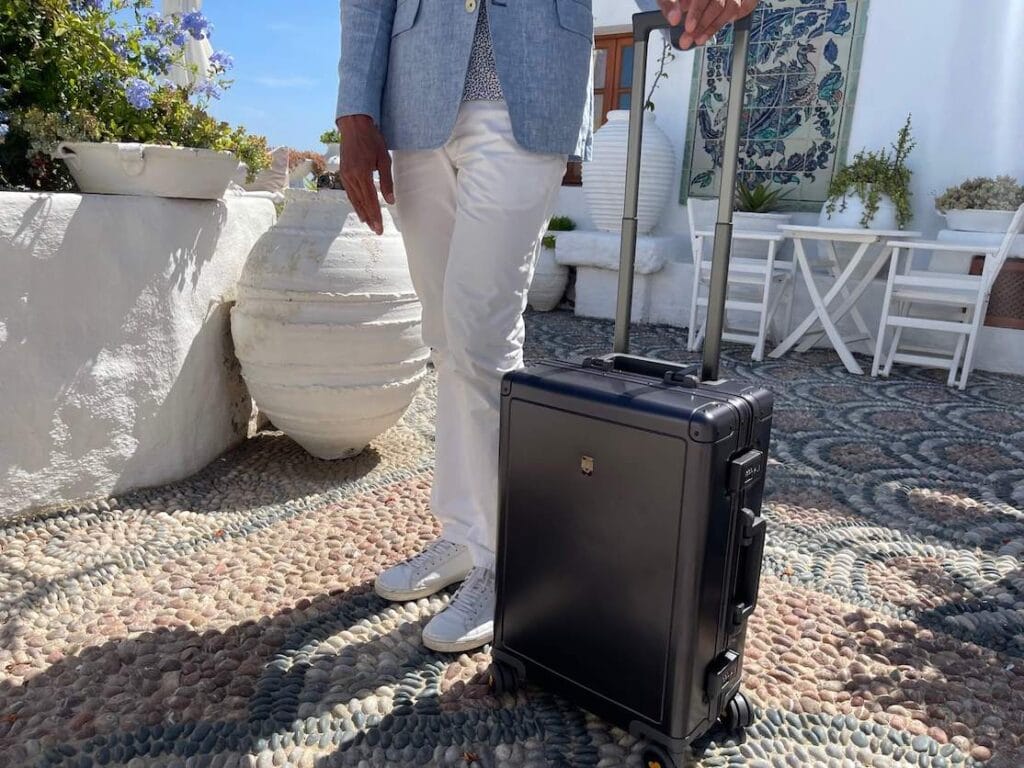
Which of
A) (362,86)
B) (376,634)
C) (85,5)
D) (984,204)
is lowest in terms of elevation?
(376,634)

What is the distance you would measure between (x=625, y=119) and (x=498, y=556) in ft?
18.6

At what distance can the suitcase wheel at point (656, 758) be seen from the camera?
4.15ft

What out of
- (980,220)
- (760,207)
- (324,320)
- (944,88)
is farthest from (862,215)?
(324,320)

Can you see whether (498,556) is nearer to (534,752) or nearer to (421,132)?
(534,752)

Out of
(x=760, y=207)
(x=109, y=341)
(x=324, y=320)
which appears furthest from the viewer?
(x=760, y=207)

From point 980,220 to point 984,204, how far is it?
0.50ft

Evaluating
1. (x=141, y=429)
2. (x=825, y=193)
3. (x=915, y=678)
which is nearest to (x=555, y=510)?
(x=915, y=678)

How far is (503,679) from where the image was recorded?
1.49 m

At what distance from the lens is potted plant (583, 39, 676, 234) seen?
627 centimetres

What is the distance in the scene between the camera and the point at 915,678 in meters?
1.63

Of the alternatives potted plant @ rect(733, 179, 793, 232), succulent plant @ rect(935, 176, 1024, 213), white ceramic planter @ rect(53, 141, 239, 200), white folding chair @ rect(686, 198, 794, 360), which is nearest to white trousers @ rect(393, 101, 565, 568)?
white ceramic planter @ rect(53, 141, 239, 200)

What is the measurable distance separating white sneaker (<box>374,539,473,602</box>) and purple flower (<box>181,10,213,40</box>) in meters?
1.92

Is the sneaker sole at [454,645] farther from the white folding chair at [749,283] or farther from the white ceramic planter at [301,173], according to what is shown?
the white ceramic planter at [301,173]

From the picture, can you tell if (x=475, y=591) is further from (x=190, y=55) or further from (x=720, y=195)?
(x=190, y=55)
